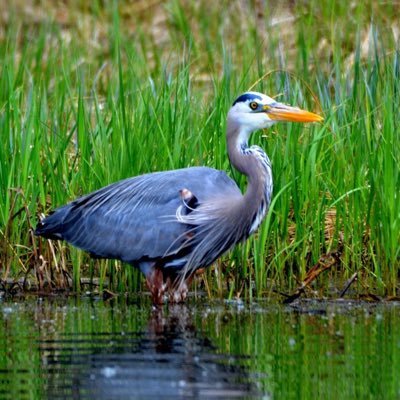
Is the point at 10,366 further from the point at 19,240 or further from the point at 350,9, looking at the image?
the point at 350,9

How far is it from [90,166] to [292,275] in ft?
4.65

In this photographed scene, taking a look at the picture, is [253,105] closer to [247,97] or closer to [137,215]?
[247,97]

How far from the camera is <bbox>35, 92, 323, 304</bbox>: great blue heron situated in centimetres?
744

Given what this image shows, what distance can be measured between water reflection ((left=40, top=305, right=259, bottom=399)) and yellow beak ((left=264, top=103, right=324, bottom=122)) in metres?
1.81

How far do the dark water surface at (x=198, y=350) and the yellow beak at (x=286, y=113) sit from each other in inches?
45.4

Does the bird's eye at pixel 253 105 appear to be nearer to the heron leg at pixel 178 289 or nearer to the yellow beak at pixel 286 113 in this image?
the yellow beak at pixel 286 113

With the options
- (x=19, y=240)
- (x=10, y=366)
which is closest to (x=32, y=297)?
(x=19, y=240)

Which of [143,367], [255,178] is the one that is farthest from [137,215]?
[143,367]

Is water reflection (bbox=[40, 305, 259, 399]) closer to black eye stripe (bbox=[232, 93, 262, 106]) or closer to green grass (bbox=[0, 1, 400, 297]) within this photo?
green grass (bbox=[0, 1, 400, 297])

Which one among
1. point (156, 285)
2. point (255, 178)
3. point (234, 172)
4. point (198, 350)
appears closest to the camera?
point (198, 350)

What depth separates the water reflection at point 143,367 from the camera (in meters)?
4.84

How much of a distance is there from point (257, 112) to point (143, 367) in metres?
2.77

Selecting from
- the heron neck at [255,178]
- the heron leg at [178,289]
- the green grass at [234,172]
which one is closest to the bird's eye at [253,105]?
the heron neck at [255,178]

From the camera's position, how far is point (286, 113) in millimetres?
7617
